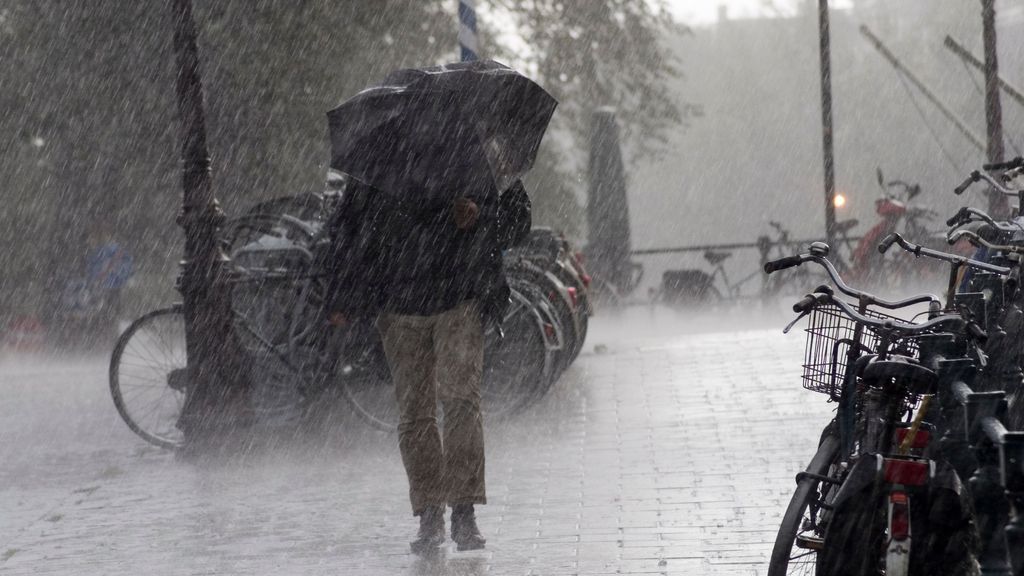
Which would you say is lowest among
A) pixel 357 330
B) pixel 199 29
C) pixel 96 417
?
pixel 96 417

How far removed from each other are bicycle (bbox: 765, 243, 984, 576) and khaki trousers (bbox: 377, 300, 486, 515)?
1999 millimetres

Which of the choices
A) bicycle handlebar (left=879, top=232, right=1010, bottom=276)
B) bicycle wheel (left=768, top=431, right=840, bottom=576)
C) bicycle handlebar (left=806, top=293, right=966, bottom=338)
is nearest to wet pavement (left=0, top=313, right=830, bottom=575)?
bicycle wheel (left=768, top=431, right=840, bottom=576)

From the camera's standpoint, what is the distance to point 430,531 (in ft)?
21.4

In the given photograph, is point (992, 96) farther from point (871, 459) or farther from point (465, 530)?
point (871, 459)

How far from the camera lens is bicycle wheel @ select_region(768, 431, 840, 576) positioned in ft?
14.9

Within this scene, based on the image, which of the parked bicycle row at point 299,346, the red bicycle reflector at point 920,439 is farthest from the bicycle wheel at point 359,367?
the red bicycle reflector at point 920,439

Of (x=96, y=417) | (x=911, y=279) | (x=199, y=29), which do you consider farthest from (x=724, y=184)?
(x=96, y=417)

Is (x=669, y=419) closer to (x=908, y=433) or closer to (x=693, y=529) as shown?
(x=693, y=529)

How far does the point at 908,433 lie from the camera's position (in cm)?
417

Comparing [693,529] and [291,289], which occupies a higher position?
[291,289]

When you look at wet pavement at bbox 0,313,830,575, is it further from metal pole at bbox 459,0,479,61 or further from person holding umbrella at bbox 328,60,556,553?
metal pole at bbox 459,0,479,61

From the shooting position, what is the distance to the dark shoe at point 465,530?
6449 mm

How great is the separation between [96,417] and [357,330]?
3.52 m

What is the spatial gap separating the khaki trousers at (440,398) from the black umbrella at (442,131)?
544 millimetres
